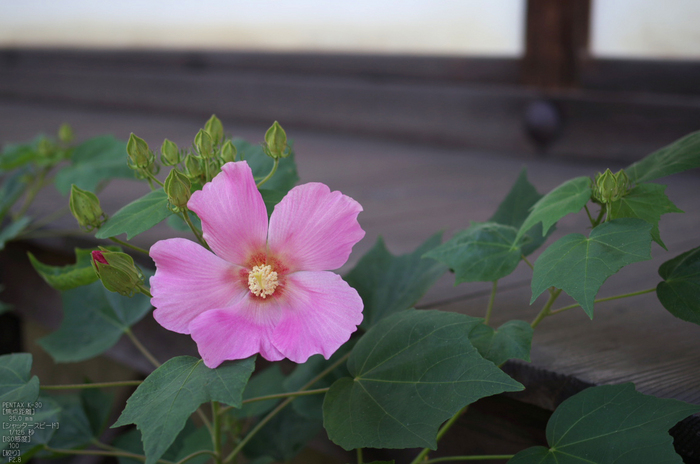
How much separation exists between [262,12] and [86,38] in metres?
1.45

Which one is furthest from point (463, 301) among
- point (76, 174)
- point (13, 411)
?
point (76, 174)

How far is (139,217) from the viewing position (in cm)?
53

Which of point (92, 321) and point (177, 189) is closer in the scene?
point (177, 189)

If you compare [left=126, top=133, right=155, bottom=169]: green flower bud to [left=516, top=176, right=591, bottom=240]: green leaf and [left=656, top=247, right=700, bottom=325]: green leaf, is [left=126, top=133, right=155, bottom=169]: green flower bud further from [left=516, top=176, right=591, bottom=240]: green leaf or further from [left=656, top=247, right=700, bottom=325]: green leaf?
[left=656, top=247, right=700, bottom=325]: green leaf

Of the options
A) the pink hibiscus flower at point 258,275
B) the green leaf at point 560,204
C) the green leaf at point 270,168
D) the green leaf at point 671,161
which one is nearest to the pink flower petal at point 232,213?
the pink hibiscus flower at point 258,275

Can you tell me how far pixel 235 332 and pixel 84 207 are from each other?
18 cm

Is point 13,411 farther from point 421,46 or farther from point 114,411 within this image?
point 421,46

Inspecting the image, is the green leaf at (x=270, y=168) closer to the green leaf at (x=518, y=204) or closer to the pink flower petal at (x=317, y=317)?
the pink flower petal at (x=317, y=317)

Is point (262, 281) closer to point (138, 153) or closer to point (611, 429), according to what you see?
point (138, 153)

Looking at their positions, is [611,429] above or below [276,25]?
above

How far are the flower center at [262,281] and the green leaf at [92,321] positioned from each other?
0.34m

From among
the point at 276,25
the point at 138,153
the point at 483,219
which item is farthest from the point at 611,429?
the point at 276,25

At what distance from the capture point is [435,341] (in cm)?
55

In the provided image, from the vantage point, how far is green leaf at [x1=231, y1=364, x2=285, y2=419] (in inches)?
35.4
